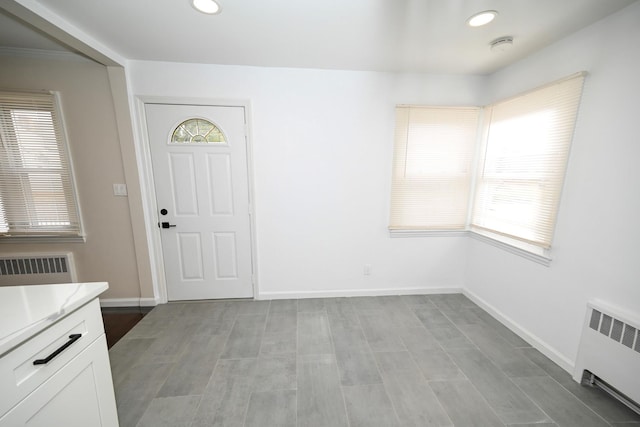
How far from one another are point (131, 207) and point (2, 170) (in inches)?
45.5

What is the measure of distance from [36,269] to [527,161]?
496 cm

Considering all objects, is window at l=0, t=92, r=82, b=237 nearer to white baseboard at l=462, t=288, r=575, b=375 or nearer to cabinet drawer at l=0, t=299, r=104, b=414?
cabinet drawer at l=0, t=299, r=104, b=414

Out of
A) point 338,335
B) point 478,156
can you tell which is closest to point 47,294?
point 338,335

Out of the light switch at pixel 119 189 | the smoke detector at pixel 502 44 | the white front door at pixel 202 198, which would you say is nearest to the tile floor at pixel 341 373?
the white front door at pixel 202 198

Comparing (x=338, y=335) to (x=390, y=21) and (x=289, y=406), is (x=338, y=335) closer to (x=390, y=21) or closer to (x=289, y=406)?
(x=289, y=406)

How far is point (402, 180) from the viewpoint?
2.63 metres

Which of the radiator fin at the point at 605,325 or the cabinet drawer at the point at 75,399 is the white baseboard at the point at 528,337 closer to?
the radiator fin at the point at 605,325

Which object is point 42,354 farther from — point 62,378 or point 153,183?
point 153,183

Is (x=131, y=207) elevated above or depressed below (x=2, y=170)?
below

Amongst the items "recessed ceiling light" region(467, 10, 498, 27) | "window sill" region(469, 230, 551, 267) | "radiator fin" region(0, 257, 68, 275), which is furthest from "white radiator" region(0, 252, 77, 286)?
"window sill" region(469, 230, 551, 267)

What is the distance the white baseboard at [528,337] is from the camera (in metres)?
1.79

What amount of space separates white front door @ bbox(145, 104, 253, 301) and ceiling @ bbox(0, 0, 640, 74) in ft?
1.92

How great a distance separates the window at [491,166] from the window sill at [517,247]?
1cm

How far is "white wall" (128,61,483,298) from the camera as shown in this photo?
7.81 feet
